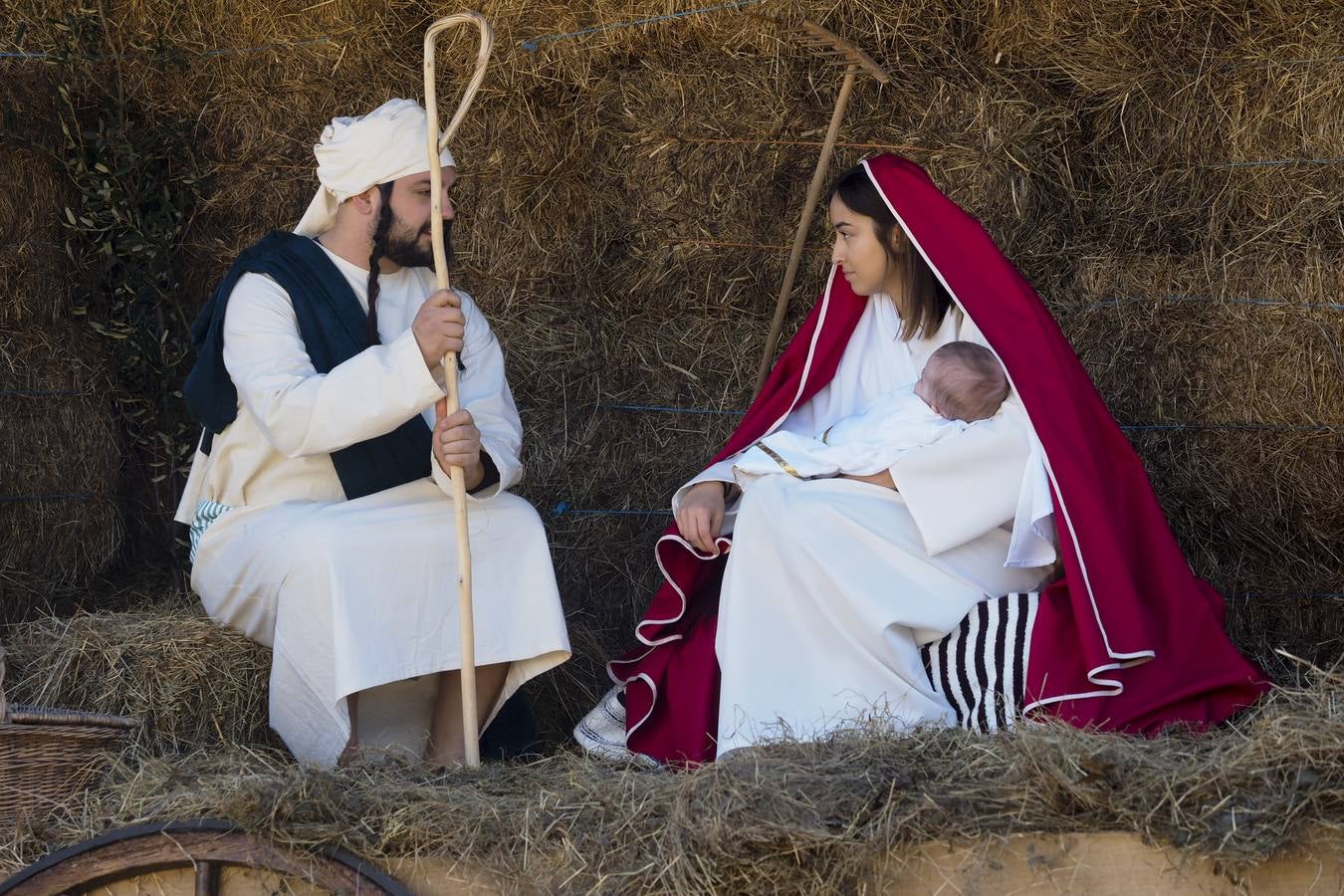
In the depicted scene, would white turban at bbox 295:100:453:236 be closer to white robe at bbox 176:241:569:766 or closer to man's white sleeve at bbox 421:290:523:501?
white robe at bbox 176:241:569:766

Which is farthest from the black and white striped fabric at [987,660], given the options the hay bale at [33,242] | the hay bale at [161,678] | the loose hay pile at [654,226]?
Result: the hay bale at [33,242]

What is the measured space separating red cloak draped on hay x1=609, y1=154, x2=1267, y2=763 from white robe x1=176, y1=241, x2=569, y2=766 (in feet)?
1.15

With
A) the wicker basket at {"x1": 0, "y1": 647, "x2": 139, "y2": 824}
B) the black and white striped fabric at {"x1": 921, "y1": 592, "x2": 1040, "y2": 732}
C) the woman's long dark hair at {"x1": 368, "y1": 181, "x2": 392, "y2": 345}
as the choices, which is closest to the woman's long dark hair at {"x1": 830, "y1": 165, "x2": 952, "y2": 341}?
the black and white striped fabric at {"x1": 921, "y1": 592, "x2": 1040, "y2": 732}

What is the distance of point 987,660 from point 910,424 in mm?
645

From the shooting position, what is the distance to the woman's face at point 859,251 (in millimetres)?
4543

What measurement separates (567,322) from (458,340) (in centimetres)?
166

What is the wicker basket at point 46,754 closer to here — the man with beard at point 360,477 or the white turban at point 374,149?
the man with beard at point 360,477

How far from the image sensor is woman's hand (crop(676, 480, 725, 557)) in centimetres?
429

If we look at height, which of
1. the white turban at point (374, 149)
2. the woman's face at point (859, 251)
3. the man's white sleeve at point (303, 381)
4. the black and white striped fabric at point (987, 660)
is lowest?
the black and white striped fabric at point (987, 660)

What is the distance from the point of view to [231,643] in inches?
174

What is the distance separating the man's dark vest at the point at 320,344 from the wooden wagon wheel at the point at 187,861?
1229 millimetres

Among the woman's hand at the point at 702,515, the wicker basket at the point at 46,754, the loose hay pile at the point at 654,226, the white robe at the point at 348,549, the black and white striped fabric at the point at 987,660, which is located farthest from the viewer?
the loose hay pile at the point at 654,226

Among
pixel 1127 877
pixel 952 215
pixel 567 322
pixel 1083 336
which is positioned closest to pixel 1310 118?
pixel 1083 336

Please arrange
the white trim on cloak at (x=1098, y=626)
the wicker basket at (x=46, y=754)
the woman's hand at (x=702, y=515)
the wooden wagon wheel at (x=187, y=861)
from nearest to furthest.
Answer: the wooden wagon wheel at (x=187, y=861) → the wicker basket at (x=46, y=754) → the white trim on cloak at (x=1098, y=626) → the woman's hand at (x=702, y=515)
